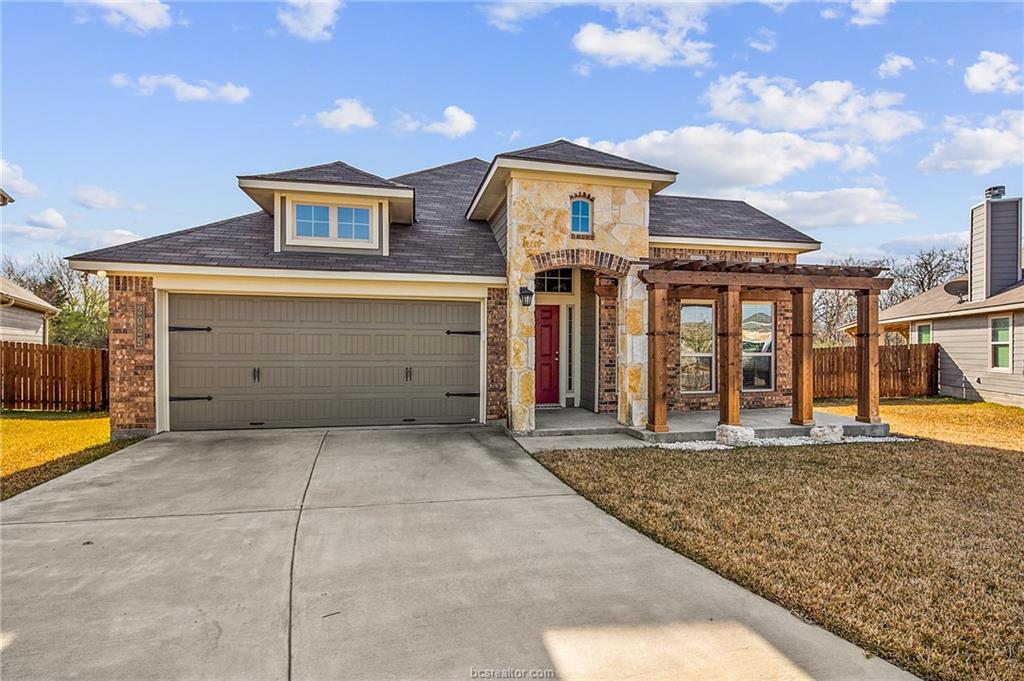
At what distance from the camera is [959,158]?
892 inches

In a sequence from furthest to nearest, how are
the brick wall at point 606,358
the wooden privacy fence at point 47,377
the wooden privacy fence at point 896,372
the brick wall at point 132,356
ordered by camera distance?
the wooden privacy fence at point 896,372 < the wooden privacy fence at point 47,377 < the brick wall at point 606,358 < the brick wall at point 132,356

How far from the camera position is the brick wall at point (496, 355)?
29.3 ft

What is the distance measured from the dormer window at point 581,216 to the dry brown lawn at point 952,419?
6928 mm

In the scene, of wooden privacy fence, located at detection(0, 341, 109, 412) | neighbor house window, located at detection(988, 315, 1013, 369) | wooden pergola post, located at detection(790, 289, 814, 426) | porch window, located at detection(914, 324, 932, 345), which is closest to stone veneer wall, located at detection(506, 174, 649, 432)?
wooden pergola post, located at detection(790, 289, 814, 426)

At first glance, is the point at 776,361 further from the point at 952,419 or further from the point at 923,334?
the point at 923,334

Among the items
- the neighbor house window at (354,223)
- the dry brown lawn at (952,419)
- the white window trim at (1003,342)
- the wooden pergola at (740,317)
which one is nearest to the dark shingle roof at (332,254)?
the neighbor house window at (354,223)

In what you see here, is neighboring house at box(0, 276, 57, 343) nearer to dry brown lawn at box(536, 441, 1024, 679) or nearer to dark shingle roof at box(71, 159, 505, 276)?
dark shingle roof at box(71, 159, 505, 276)

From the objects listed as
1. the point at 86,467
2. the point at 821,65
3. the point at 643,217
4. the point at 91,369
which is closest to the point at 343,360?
the point at 86,467

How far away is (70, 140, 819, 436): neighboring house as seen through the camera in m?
7.93

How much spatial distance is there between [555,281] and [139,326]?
757cm

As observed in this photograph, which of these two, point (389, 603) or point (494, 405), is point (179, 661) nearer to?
point (389, 603)

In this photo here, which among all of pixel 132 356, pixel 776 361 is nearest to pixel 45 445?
pixel 132 356

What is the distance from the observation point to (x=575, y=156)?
27.2ft

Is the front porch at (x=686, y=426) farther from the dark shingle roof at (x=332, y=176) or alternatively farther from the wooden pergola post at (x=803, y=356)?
the dark shingle roof at (x=332, y=176)
